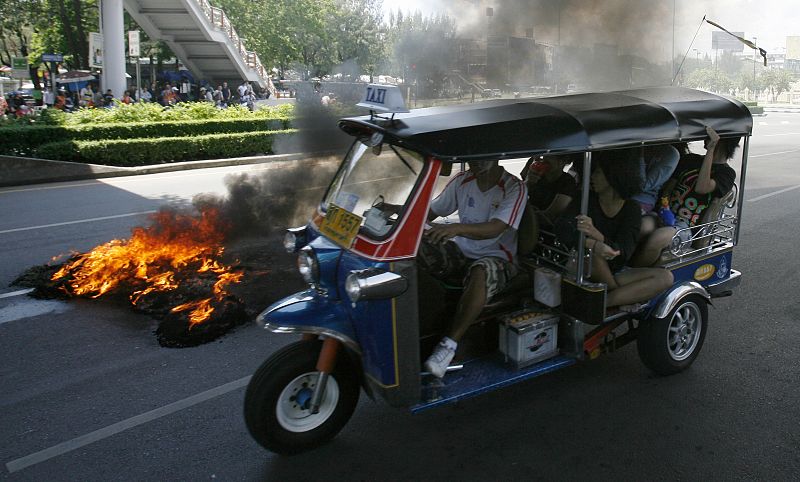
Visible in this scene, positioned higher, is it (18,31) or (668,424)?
(18,31)

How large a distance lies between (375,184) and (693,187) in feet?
8.48

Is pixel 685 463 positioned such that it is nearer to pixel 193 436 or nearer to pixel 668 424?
pixel 668 424

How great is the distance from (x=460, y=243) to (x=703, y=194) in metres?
2.02

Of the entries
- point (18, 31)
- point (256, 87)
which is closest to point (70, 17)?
point (18, 31)

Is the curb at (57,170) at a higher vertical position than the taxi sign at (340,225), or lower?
lower

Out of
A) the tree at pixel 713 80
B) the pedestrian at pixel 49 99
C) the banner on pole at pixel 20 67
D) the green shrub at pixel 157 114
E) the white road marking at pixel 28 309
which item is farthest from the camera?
the tree at pixel 713 80

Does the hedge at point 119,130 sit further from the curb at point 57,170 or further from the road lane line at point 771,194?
the road lane line at point 771,194

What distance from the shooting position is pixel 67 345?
498 cm

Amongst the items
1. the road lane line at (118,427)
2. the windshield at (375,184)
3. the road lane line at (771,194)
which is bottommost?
the road lane line at (118,427)

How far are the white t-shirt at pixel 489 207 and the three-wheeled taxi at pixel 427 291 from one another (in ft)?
0.89

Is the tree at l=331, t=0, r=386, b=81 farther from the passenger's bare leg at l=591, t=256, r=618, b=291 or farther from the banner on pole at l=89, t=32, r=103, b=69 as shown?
the passenger's bare leg at l=591, t=256, r=618, b=291

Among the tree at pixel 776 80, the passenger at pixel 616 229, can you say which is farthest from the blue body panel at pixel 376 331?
the tree at pixel 776 80

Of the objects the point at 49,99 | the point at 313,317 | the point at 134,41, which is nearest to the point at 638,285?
the point at 313,317

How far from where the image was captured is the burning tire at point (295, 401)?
3268 millimetres
